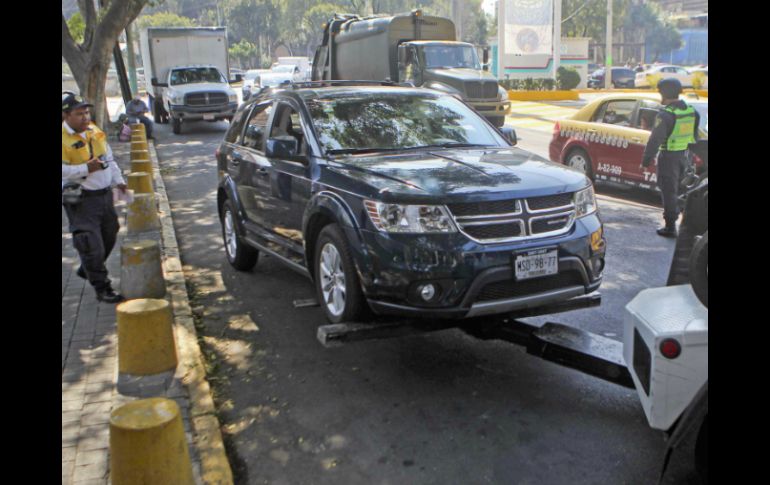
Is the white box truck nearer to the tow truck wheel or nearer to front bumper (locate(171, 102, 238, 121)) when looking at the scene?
front bumper (locate(171, 102, 238, 121))

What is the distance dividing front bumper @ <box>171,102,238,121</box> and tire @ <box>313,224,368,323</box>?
61.1 feet

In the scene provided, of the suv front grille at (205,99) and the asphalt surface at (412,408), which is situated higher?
the suv front grille at (205,99)

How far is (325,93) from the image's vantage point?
20.6ft

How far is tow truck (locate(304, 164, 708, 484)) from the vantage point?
2883 millimetres

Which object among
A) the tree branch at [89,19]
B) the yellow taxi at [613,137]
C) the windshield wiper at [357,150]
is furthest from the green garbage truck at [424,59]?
the windshield wiper at [357,150]

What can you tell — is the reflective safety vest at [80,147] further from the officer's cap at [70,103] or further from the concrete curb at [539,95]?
the concrete curb at [539,95]

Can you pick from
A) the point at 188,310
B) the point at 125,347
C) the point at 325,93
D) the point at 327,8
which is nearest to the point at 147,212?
the point at 188,310

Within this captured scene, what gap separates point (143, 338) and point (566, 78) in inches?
1378

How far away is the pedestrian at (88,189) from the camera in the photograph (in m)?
6.17

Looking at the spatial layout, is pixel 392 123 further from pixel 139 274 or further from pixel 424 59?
pixel 424 59

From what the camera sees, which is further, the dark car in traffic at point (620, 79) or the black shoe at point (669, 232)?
the dark car in traffic at point (620, 79)

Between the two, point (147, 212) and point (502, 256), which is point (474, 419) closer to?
point (502, 256)

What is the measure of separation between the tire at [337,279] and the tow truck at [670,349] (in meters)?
1.17

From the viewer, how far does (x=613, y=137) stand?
1109 centimetres
